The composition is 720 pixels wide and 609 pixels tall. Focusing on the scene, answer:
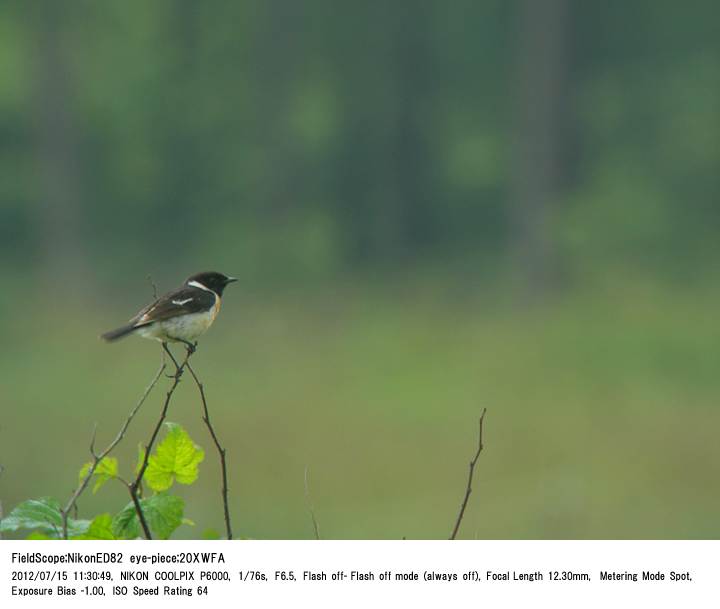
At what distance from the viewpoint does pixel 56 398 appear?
17.2 metres

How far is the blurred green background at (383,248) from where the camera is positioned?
13.7 m

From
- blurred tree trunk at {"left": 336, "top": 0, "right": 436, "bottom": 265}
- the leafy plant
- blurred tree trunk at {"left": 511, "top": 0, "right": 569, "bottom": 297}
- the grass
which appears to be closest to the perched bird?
the leafy plant

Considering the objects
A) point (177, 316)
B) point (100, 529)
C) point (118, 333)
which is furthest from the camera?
point (177, 316)

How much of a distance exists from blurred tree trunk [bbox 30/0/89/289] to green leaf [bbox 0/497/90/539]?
23113 mm

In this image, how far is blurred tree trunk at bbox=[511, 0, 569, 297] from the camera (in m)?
23.2

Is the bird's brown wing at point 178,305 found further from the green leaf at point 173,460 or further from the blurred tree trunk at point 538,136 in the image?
the blurred tree trunk at point 538,136

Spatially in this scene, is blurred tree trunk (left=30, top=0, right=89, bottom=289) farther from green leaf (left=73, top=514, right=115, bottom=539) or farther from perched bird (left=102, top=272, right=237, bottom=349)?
green leaf (left=73, top=514, right=115, bottom=539)

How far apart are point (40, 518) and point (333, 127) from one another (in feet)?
Result: 82.9

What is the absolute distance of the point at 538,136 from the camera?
79.8 feet

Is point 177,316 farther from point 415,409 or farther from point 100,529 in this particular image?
point 415,409

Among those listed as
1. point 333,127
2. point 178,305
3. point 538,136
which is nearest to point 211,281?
point 178,305

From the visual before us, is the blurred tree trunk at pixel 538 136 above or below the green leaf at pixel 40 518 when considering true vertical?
below

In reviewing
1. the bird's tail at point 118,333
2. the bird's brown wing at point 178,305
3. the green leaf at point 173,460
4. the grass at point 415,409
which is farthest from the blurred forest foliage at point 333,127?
the green leaf at point 173,460
